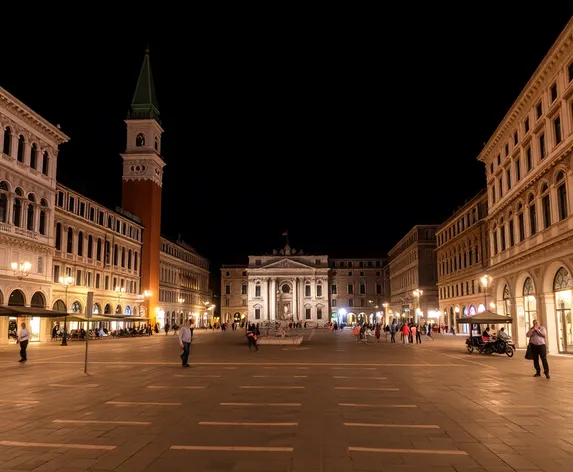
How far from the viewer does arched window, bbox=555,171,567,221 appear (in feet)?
88.3

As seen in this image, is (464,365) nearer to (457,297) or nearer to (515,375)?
(515,375)

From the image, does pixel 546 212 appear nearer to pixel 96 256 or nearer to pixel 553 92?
pixel 553 92

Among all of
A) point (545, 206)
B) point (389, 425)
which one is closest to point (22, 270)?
point (545, 206)

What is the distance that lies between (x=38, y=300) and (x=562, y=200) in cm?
4083

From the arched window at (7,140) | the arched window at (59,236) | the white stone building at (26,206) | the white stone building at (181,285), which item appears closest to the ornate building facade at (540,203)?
the white stone building at (26,206)

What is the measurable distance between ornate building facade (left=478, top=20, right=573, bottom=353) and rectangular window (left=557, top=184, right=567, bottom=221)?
0.05ft

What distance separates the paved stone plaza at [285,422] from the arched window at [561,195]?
31.9 ft

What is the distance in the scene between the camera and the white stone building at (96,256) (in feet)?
188

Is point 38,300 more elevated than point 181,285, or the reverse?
point 181,285

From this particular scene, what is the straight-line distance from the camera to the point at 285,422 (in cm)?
1109

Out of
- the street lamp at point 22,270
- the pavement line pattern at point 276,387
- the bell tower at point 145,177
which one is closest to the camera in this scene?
the pavement line pattern at point 276,387

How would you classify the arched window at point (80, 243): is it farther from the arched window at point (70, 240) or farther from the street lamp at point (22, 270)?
the street lamp at point (22, 270)

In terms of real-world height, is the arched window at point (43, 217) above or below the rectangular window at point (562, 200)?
above

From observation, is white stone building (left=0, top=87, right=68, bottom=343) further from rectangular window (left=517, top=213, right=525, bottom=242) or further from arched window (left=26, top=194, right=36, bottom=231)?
rectangular window (left=517, top=213, right=525, bottom=242)
